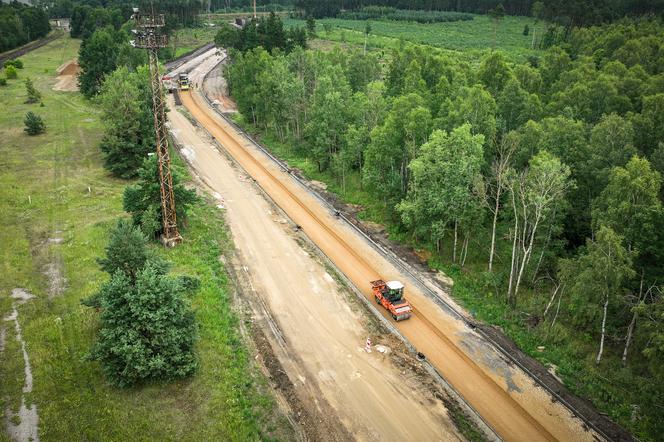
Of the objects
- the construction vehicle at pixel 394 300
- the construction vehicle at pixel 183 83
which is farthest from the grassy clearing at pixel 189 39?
the construction vehicle at pixel 394 300

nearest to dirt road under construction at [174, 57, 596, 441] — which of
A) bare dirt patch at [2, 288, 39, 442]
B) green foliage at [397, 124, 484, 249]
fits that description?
green foliage at [397, 124, 484, 249]

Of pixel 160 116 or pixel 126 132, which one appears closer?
pixel 160 116

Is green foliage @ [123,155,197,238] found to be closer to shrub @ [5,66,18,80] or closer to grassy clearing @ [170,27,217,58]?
shrub @ [5,66,18,80]

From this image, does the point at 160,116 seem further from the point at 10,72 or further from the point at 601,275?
the point at 10,72

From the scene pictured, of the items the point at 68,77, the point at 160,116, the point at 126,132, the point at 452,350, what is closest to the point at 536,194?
the point at 452,350

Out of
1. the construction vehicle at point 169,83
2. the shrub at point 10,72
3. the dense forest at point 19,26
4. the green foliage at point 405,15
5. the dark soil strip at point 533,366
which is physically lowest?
the dark soil strip at point 533,366

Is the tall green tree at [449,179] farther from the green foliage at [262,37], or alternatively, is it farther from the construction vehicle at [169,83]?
the construction vehicle at [169,83]
